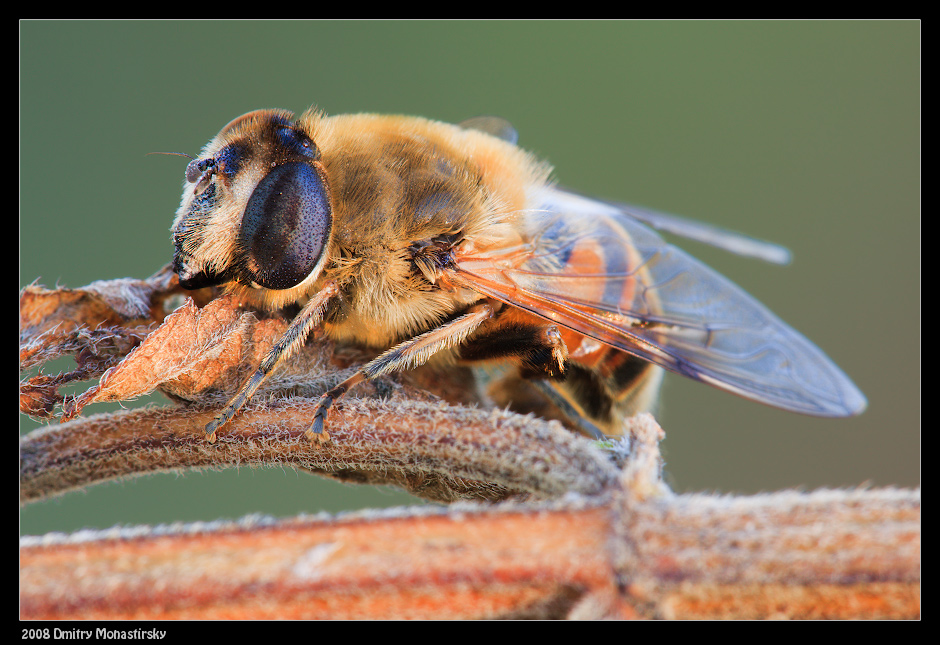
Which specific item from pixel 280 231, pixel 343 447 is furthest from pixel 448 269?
pixel 343 447

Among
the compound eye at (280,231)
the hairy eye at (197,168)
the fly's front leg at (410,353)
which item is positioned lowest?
the fly's front leg at (410,353)

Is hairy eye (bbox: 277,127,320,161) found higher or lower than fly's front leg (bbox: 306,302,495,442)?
higher

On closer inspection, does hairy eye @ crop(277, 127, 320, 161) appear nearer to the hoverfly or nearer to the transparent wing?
the hoverfly

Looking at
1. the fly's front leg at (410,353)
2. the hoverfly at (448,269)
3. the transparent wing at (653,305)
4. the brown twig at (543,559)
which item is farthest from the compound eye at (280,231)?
the brown twig at (543,559)

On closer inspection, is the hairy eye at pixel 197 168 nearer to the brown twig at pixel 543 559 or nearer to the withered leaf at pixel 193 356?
the withered leaf at pixel 193 356

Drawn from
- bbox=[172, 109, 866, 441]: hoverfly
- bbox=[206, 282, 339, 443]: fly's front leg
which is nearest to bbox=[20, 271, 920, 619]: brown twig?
bbox=[206, 282, 339, 443]: fly's front leg

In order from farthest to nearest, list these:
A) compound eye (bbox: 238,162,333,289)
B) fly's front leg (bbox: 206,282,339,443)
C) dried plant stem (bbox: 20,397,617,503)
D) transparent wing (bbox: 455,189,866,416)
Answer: transparent wing (bbox: 455,189,866,416) < compound eye (bbox: 238,162,333,289) < fly's front leg (bbox: 206,282,339,443) < dried plant stem (bbox: 20,397,617,503)

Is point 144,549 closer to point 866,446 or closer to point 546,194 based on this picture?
point 546,194

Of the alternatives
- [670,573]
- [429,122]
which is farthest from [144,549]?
[429,122]
